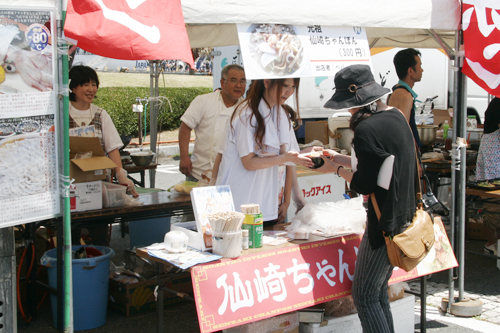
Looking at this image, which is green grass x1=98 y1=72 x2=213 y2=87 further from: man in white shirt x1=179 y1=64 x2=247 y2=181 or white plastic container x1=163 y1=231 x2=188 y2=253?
white plastic container x1=163 y1=231 x2=188 y2=253

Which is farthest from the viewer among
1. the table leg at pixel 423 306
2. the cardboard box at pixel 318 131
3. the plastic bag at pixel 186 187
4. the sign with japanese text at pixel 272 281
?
the cardboard box at pixel 318 131

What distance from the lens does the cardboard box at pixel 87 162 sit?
12.3 ft

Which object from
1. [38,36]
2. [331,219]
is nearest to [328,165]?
[331,219]

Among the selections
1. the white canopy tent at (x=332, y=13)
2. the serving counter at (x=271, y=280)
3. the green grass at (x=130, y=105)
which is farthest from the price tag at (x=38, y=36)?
the green grass at (x=130, y=105)

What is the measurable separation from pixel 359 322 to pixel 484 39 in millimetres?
2389

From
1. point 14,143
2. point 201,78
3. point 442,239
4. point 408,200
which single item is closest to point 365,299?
point 408,200

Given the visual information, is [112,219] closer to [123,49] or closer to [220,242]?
[220,242]

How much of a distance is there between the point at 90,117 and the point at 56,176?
203 centimetres

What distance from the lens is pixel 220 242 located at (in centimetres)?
280

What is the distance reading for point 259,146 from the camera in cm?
334

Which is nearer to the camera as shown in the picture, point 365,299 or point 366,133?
point 366,133

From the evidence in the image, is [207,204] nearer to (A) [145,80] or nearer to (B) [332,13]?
(B) [332,13]

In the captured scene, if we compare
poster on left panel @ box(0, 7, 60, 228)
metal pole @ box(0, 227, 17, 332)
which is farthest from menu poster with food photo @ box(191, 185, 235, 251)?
metal pole @ box(0, 227, 17, 332)

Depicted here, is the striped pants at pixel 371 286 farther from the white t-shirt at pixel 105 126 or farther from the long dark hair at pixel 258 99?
the white t-shirt at pixel 105 126
